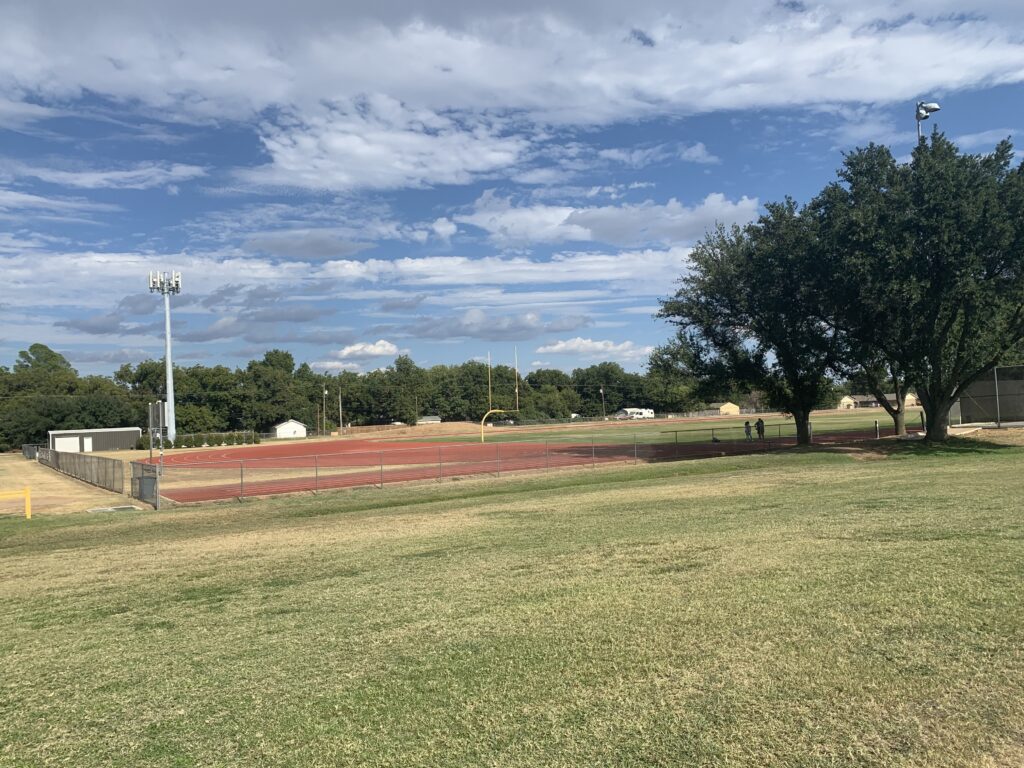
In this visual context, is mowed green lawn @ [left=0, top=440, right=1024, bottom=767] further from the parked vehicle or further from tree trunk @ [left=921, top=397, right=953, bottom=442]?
the parked vehicle

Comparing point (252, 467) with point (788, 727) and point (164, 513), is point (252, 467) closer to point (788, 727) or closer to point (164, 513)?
point (164, 513)

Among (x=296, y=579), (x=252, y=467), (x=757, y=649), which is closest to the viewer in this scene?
(x=757, y=649)

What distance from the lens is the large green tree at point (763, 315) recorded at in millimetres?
34188

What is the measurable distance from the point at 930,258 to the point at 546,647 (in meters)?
28.5

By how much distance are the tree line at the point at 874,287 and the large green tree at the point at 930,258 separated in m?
0.05

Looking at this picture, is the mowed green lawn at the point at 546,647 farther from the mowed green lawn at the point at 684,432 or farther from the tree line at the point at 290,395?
the tree line at the point at 290,395

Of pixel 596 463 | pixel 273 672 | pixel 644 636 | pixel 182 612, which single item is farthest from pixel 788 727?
pixel 596 463

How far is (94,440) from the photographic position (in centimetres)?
8569

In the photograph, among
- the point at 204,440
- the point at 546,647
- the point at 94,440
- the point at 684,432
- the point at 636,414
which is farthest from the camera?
the point at 636,414

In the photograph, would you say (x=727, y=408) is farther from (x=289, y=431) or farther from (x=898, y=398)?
(x=898, y=398)

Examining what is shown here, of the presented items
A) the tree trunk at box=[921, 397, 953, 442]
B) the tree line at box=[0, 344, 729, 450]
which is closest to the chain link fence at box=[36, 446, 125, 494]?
the tree trunk at box=[921, 397, 953, 442]

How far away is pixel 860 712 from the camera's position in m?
4.48

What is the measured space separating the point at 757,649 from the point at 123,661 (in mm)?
5460

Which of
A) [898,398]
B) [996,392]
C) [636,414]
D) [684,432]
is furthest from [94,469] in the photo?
[636,414]
